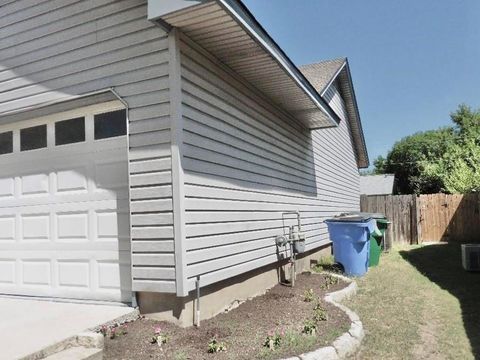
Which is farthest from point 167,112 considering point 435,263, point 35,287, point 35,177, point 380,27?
point 380,27

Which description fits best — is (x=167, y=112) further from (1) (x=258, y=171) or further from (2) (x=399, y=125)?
(2) (x=399, y=125)

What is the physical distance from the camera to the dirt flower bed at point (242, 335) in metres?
4.00

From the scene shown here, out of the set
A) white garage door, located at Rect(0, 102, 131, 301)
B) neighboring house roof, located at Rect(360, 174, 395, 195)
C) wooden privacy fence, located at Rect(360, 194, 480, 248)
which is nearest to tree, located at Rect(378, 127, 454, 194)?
neighboring house roof, located at Rect(360, 174, 395, 195)

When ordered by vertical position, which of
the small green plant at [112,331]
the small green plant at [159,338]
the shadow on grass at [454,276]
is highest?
the small green plant at [112,331]

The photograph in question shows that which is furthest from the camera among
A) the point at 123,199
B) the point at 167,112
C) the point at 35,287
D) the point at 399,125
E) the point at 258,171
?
the point at 399,125

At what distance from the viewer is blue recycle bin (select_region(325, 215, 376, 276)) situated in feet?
30.2

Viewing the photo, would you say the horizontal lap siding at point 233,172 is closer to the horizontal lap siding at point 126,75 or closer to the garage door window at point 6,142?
the horizontal lap siding at point 126,75

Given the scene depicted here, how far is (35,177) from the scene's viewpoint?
576 cm

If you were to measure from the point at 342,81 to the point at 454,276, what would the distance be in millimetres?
7148

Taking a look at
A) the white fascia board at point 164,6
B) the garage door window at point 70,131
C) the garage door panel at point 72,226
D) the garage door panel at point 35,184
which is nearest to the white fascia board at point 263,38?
the white fascia board at point 164,6

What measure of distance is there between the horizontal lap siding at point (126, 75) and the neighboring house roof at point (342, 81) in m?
6.63

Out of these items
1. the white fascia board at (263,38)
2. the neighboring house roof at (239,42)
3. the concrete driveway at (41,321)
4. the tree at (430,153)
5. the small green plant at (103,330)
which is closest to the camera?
the concrete driveway at (41,321)

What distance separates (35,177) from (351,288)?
5176 mm

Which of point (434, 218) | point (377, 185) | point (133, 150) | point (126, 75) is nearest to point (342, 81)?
point (434, 218)
